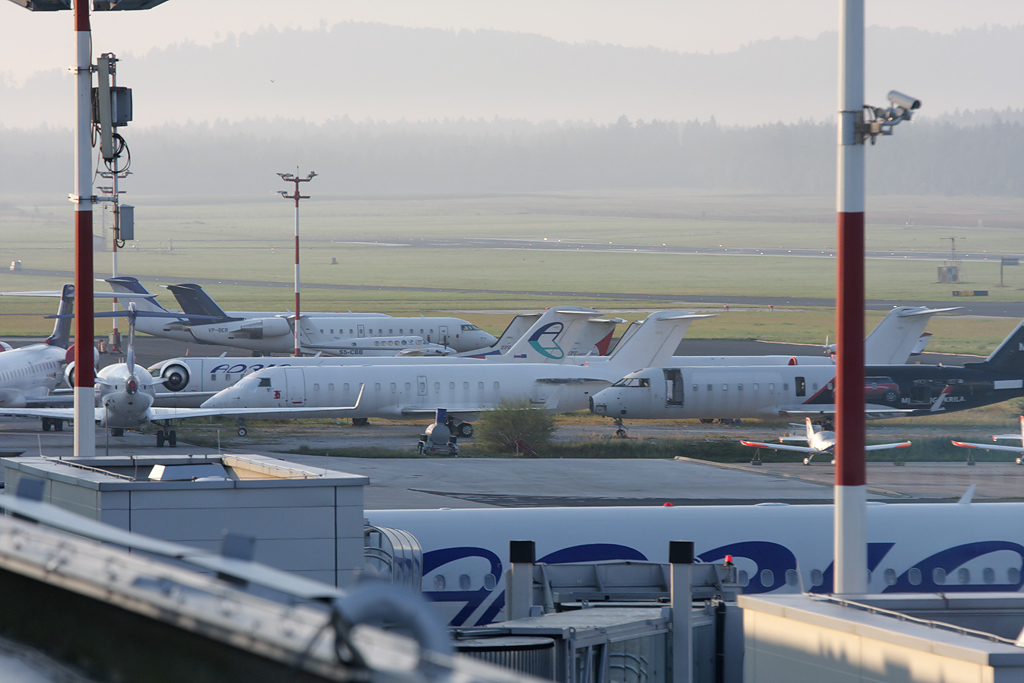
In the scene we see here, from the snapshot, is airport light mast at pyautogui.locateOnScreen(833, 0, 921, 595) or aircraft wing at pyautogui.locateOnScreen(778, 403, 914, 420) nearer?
airport light mast at pyautogui.locateOnScreen(833, 0, 921, 595)

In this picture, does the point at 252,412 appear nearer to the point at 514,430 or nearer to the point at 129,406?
the point at 129,406

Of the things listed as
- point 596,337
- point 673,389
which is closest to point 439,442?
point 673,389

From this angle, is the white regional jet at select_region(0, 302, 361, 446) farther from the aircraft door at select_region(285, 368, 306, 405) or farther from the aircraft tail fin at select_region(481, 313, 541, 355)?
the aircraft tail fin at select_region(481, 313, 541, 355)

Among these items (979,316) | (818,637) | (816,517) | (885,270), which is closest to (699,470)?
(816,517)

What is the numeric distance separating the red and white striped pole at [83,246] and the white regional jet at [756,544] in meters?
5.17

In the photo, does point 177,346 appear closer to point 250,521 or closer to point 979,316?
point 979,316

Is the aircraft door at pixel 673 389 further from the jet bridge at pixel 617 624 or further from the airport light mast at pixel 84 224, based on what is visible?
the airport light mast at pixel 84 224

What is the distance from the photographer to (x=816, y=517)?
20.5m

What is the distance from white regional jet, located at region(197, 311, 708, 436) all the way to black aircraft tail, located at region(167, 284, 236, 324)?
3679cm

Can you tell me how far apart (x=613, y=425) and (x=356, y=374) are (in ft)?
56.0

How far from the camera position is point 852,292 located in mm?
11984

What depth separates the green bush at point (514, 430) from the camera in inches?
2160

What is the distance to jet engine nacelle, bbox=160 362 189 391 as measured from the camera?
6234 cm

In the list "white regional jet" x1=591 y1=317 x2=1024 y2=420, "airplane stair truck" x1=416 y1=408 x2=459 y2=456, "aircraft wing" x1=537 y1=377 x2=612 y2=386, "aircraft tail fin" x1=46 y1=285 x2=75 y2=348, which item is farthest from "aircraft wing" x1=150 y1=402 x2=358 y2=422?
"white regional jet" x1=591 y1=317 x2=1024 y2=420
